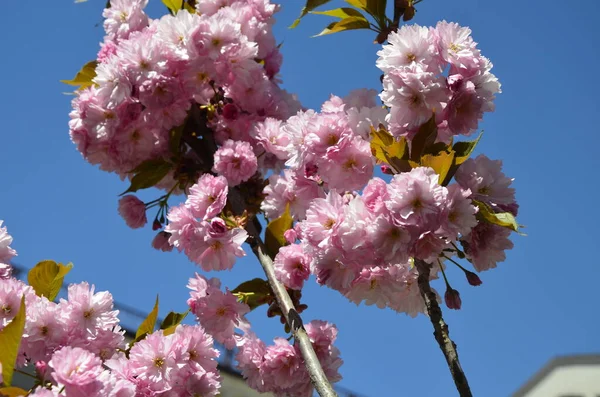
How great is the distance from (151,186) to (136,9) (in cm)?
52

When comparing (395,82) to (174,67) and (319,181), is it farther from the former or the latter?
(174,67)

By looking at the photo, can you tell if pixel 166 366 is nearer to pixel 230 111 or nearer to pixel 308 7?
pixel 230 111

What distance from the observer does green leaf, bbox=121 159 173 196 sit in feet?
6.46

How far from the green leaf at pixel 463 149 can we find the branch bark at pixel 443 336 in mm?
212

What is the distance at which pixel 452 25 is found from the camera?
1.47m

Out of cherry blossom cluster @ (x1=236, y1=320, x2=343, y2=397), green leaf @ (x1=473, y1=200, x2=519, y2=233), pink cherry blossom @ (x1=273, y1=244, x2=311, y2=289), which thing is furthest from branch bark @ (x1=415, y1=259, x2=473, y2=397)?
cherry blossom cluster @ (x1=236, y1=320, x2=343, y2=397)

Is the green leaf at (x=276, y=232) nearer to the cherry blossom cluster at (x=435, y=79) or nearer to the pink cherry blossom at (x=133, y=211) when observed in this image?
the cherry blossom cluster at (x=435, y=79)

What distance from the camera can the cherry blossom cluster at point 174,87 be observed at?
6.09ft

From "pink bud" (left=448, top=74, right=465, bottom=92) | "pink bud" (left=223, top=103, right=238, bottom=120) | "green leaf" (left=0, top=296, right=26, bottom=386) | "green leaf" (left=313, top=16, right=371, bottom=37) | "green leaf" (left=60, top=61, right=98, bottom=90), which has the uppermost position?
"green leaf" (left=60, top=61, right=98, bottom=90)

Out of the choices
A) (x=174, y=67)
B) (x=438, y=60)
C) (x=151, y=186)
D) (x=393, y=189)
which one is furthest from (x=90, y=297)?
(x=438, y=60)

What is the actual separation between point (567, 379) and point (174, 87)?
1711 cm

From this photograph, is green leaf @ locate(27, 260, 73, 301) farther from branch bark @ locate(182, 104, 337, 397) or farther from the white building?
the white building

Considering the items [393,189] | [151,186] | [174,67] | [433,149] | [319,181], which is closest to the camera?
[393,189]

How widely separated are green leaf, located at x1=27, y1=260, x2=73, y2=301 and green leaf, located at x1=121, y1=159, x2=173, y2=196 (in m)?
0.34
